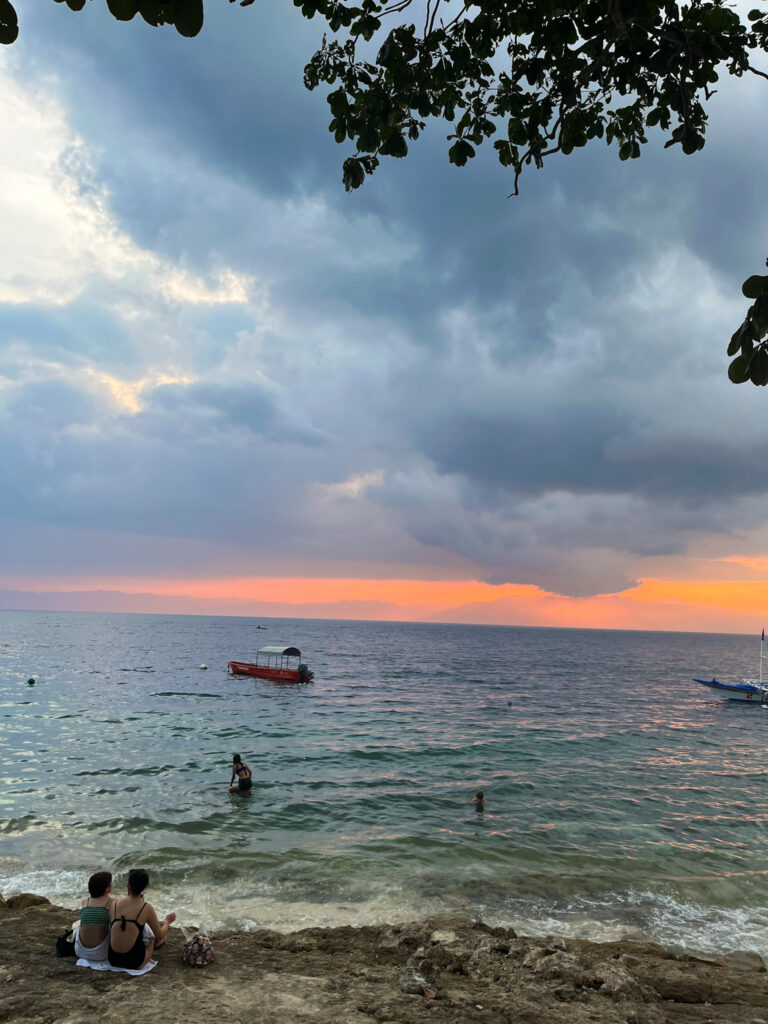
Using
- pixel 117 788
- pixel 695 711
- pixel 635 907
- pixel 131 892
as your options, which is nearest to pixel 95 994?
pixel 131 892

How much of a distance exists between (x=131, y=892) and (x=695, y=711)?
55.5 m

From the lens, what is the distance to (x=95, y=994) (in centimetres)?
Answer: 713

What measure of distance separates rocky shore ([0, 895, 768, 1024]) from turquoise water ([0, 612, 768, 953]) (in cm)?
206

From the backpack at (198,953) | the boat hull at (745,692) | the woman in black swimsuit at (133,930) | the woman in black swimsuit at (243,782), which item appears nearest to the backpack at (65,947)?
the woman in black swimsuit at (133,930)

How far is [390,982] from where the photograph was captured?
26.1ft

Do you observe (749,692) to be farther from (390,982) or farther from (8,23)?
(8,23)

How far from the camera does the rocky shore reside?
269 inches

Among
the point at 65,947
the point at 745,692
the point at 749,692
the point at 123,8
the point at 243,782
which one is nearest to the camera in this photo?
the point at 123,8

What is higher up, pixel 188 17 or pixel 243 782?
pixel 188 17

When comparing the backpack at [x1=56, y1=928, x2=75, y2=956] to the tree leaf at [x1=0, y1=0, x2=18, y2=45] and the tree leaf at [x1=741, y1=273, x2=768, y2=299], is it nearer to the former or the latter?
the tree leaf at [x1=0, y1=0, x2=18, y2=45]

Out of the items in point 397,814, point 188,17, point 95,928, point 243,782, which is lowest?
point 397,814

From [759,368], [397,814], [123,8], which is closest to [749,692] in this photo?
[397,814]

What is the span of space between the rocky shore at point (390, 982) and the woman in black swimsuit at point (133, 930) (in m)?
0.24

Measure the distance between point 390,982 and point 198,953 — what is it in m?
2.93
